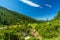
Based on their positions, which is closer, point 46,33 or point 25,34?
point 25,34

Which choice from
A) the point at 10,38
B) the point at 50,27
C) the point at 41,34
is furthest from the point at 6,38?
the point at 50,27

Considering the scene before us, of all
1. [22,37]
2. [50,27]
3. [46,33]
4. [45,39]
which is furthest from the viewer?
[50,27]

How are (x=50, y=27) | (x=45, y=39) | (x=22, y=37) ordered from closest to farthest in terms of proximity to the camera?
1. (x=22, y=37)
2. (x=45, y=39)
3. (x=50, y=27)

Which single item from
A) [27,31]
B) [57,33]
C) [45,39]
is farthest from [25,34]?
[57,33]

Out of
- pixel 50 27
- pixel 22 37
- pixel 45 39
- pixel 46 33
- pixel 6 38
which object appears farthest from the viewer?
pixel 50 27

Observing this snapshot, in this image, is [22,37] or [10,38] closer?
[10,38]

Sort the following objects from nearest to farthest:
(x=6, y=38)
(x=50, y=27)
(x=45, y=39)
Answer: (x=6, y=38) → (x=45, y=39) → (x=50, y=27)

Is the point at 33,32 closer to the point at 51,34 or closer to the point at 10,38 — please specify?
the point at 51,34

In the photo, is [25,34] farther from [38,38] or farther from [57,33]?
[57,33]
